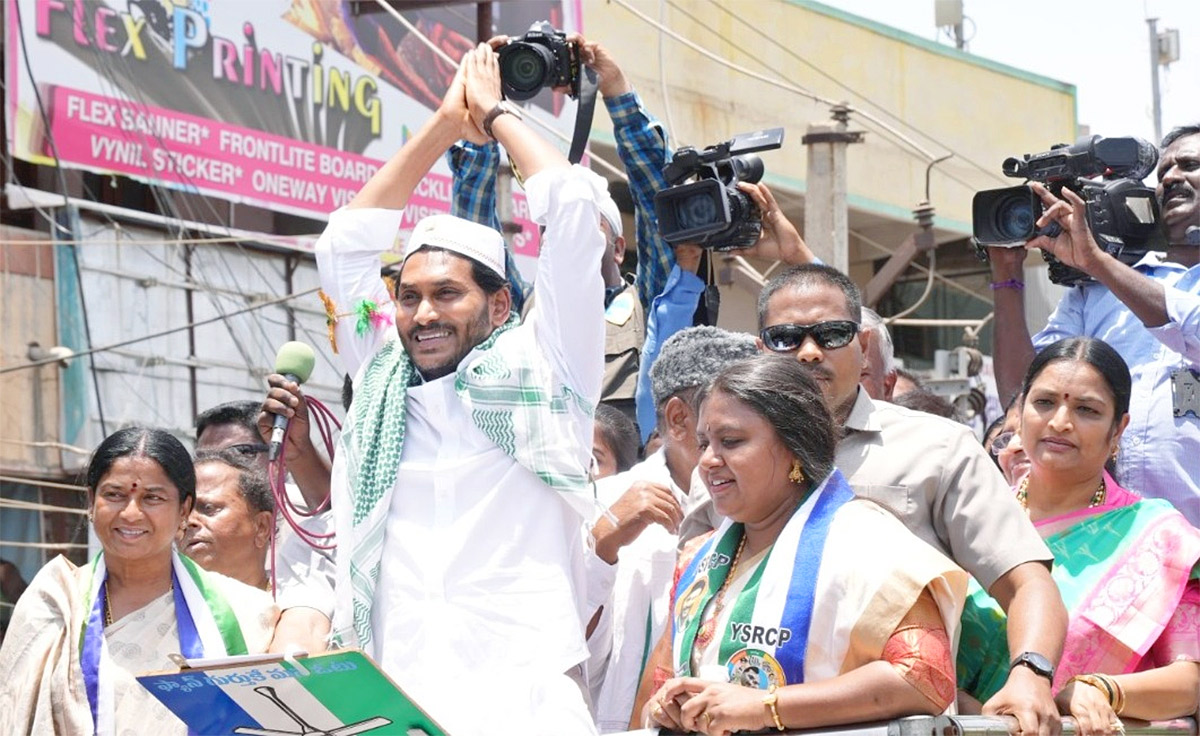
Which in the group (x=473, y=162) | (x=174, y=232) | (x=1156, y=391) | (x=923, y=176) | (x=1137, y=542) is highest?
(x=923, y=176)

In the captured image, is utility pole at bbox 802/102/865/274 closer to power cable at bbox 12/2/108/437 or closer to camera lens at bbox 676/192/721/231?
power cable at bbox 12/2/108/437

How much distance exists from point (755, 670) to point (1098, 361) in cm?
122

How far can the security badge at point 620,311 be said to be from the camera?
5.84 m

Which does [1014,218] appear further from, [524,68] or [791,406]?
[791,406]

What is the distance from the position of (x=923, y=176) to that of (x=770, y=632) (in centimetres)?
1492

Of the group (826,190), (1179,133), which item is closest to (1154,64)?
(826,190)

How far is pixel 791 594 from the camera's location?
326 centimetres

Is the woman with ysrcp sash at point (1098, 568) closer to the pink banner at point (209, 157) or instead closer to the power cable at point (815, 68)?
the pink banner at point (209, 157)

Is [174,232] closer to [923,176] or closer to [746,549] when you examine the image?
[923,176]

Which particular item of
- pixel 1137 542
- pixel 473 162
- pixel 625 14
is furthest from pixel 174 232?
pixel 1137 542

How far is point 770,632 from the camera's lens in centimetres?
325

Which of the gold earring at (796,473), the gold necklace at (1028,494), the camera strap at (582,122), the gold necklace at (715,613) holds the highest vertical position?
the camera strap at (582,122)

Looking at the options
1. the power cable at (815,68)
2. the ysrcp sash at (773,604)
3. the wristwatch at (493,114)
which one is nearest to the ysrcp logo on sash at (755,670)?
the ysrcp sash at (773,604)

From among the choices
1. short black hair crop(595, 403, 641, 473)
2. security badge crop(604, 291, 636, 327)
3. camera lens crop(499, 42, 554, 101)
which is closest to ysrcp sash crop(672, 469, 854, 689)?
camera lens crop(499, 42, 554, 101)
